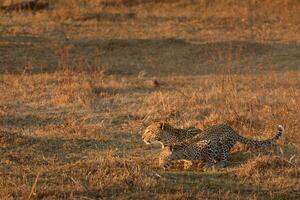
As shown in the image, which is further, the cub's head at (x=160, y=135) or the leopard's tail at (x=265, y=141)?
the cub's head at (x=160, y=135)

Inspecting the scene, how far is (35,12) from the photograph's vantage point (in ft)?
64.8

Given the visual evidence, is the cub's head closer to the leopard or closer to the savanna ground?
the leopard

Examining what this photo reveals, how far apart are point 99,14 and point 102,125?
10.5 m

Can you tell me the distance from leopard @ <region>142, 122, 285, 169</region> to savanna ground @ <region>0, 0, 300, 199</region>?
0.14 m

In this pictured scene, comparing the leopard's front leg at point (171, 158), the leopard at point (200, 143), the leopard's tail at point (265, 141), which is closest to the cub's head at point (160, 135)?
the leopard at point (200, 143)

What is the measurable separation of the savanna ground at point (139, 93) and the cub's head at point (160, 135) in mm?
181

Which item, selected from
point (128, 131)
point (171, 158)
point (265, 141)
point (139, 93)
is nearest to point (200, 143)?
point (171, 158)

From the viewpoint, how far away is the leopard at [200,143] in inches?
295

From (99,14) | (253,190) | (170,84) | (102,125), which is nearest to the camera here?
(253,190)

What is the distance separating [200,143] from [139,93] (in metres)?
4.33

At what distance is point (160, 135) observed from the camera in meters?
8.00

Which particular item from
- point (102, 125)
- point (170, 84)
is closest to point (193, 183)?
point (102, 125)

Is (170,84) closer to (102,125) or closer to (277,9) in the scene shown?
(102,125)

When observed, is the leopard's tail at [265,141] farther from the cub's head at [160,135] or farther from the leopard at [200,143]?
the cub's head at [160,135]
